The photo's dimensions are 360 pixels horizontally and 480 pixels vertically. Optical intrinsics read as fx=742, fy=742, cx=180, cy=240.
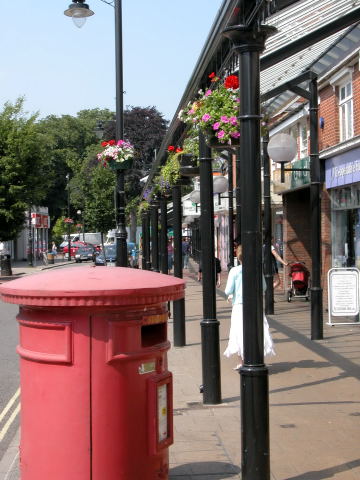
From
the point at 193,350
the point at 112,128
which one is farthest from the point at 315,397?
the point at 112,128

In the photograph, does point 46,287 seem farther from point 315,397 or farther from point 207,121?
point 315,397

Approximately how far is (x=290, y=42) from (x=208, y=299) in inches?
128

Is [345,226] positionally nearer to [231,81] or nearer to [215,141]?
[215,141]

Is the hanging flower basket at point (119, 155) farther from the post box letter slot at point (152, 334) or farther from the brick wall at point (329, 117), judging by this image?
Result: the post box letter slot at point (152, 334)

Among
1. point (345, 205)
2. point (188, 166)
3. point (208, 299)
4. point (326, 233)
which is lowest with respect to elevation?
point (208, 299)

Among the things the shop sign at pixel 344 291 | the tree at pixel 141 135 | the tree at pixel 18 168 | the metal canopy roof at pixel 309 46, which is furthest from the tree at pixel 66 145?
the shop sign at pixel 344 291

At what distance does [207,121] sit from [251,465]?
3842 mm

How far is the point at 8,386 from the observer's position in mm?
9742

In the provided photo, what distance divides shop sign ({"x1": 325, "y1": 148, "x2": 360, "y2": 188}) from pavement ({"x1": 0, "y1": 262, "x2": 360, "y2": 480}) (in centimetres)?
421

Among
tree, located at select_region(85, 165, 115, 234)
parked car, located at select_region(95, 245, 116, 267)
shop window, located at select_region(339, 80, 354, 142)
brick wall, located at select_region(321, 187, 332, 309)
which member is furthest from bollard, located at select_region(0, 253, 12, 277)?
shop window, located at select_region(339, 80, 354, 142)

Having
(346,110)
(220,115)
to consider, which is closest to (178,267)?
(220,115)

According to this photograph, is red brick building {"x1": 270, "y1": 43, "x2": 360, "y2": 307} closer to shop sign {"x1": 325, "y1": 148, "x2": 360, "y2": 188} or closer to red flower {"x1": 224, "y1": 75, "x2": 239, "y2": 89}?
shop sign {"x1": 325, "y1": 148, "x2": 360, "y2": 188}

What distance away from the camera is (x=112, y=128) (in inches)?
2525

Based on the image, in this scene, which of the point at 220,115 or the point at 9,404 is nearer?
the point at 220,115
